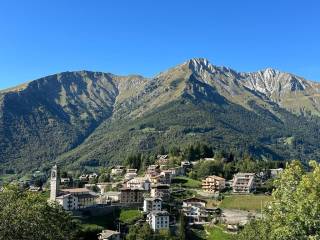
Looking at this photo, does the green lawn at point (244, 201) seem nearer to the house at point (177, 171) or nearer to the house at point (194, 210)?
the house at point (194, 210)

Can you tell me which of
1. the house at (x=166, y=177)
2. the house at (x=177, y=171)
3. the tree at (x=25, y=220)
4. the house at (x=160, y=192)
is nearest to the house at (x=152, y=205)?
the house at (x=160, y=192)

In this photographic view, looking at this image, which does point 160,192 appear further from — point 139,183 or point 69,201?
point 69,201

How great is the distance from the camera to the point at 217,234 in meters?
131

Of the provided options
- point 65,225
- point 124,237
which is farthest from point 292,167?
point 124,237

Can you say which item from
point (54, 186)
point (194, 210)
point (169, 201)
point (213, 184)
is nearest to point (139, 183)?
point (169, 201)

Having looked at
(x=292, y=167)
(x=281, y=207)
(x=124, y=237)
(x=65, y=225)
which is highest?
(x=292, y=167)

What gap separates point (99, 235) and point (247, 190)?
71068mm

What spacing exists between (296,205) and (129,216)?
364ft

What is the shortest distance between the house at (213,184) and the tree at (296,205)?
134 metres

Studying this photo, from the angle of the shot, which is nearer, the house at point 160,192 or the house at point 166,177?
the house at point 160,192

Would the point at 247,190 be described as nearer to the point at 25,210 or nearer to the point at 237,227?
the point at 237,227

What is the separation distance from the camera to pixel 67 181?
196 metres

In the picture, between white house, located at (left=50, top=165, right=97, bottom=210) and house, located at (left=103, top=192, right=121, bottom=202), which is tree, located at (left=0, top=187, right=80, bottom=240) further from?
house, located at (left=103, top=192, right=121, bottom=202)

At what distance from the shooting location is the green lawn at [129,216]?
447 feet
